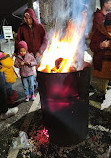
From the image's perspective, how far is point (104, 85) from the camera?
4047 millimetres

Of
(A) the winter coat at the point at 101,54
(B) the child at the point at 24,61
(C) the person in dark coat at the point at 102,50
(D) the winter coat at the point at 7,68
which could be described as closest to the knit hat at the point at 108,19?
(C) the person in dark coat at the point at 102,50

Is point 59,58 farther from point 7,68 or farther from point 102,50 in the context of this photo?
point 7,68

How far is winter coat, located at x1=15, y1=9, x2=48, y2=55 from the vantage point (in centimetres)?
431

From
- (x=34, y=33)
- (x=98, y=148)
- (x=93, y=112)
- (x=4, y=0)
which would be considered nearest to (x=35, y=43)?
(x=34, y=33)

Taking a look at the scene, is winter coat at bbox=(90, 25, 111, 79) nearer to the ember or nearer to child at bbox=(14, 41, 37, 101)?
child at bbox=(14, 41, 37, 101)

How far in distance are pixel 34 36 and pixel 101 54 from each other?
219cm

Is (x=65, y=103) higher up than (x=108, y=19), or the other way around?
(x=108, y=19)

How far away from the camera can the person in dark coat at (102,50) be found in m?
Answer: 3.39

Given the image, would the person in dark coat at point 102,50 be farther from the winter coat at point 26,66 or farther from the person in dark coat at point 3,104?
the person in dark coat at point 3,104

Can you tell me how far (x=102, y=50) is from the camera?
140 inches

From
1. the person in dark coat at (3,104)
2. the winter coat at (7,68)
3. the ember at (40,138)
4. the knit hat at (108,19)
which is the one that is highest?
the knit hat at (108,19)

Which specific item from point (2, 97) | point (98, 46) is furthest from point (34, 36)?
point (2, 97)

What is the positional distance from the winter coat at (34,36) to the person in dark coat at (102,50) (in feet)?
5.26

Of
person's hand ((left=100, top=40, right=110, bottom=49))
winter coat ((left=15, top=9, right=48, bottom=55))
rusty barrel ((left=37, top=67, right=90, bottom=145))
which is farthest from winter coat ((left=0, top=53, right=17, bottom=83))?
person's hand ((left=100, top=40, right=110, bottom=49))
